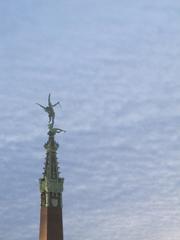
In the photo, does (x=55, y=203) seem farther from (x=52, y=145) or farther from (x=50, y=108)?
(x=50, y=108)

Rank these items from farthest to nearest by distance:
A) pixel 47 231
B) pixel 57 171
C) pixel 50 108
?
pixel 50 108, pixel 57 171, pixel 47 231

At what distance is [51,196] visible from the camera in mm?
65250

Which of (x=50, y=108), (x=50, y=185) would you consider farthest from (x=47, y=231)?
(x=50, y=108)

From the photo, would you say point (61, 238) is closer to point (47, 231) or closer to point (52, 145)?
point (47, 231)

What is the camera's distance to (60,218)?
2539 inches

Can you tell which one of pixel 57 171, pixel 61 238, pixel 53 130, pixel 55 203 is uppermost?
pixel 53 130

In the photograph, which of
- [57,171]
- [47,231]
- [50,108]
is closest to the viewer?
[47,231]

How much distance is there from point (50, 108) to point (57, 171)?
389 inches

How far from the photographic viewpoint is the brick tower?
63094 millimetres

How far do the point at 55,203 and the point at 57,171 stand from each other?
4.55m

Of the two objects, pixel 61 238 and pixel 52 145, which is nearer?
pixel 61 238

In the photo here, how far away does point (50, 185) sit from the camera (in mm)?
65750

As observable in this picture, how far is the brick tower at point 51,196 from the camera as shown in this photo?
63.1 meters

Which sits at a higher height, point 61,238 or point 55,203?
point 55,203
